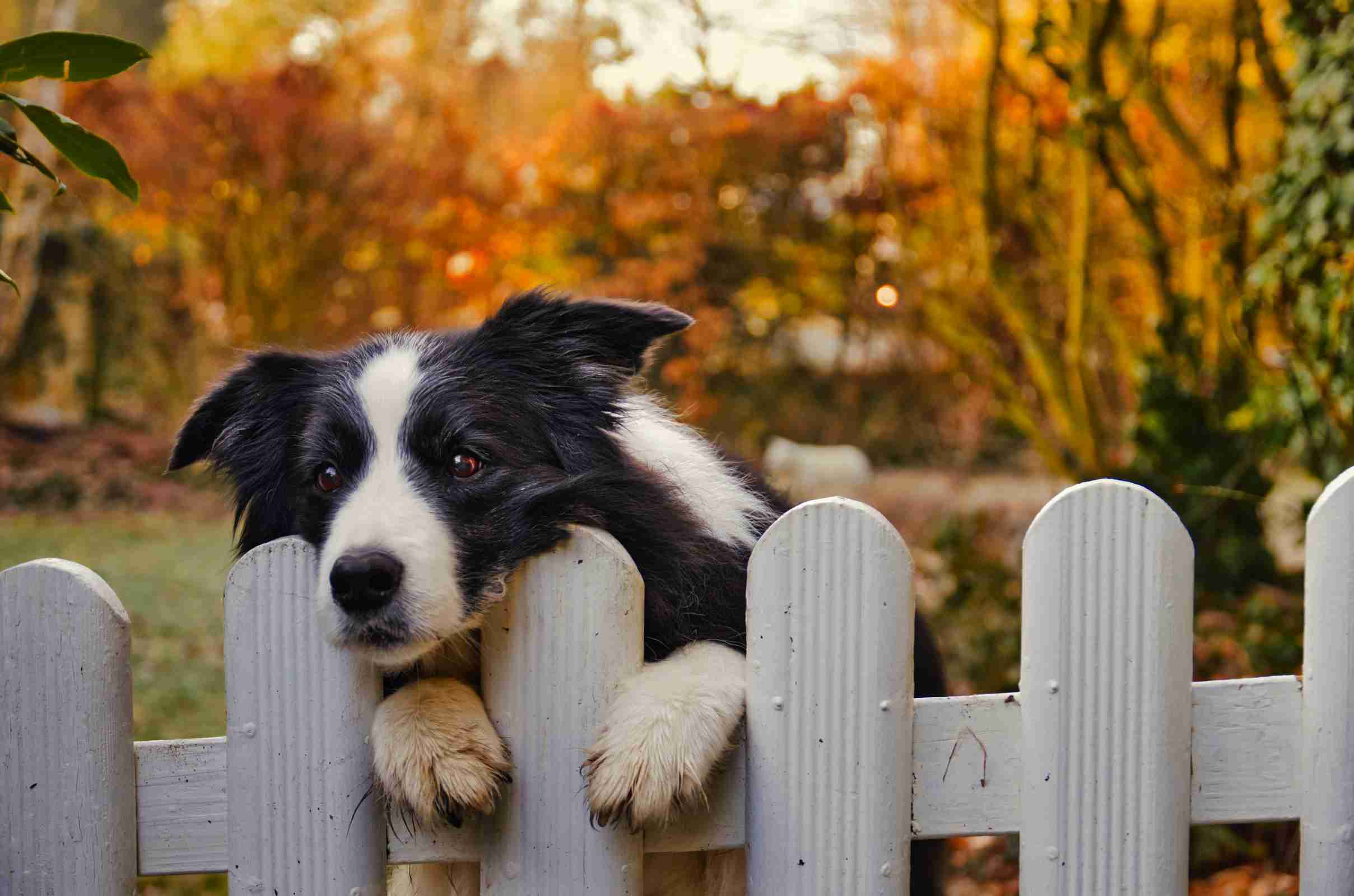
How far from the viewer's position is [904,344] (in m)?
10.9

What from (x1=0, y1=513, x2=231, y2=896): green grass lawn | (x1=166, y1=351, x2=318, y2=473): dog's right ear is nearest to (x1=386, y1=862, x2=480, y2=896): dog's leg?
(x1=166, y1=351, x2=318, y2=473): dog's right ear

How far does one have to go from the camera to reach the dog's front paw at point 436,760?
4.74 ft

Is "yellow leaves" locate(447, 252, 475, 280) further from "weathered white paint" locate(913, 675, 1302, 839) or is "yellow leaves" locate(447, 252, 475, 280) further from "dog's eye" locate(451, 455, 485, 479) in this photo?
"weathered white paint" locate(913, 675, 1302, 839)

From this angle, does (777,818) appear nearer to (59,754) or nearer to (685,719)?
(685,719)

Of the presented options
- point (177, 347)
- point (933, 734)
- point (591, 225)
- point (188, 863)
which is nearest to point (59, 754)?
point (188, 863)

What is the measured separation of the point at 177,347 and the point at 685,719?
12.9 metres

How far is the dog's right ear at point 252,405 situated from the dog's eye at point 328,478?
167 millimetres

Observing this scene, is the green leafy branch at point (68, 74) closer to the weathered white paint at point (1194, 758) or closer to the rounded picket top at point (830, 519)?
the rounded picket top at point (830, 519)

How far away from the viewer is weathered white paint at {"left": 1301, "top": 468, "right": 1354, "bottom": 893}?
152 centimetres

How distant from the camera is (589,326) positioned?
2.04m

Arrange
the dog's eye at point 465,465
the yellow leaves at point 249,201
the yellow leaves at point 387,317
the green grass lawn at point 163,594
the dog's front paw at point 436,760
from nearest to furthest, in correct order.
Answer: the dog's front paw at point 436,760 < the dog's eye at point 465,465 < the green grass lawn at point 163,594 < the yellow leaves at point 249,201 < the yellow leaves at point 387,317

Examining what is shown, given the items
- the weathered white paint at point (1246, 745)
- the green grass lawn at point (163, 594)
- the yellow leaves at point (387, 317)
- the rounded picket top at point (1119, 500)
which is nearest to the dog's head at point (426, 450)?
the rounded picket top at point (1119, 500)

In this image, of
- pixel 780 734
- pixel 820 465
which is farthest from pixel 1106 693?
pixel 820 465

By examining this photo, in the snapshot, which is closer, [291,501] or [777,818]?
[777,818]
